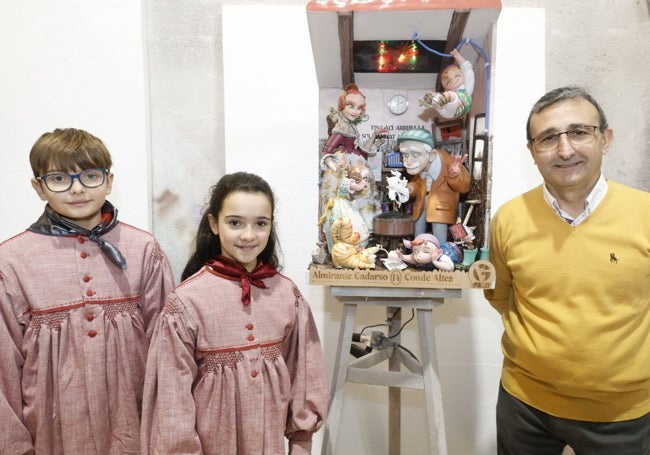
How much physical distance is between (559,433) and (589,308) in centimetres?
43

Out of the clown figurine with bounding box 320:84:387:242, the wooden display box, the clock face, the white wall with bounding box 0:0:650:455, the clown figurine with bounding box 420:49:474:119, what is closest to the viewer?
the wooden display box

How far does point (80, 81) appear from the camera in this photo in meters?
2.26

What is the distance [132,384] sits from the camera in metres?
1.59

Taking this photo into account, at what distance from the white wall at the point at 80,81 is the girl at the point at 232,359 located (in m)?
0.95

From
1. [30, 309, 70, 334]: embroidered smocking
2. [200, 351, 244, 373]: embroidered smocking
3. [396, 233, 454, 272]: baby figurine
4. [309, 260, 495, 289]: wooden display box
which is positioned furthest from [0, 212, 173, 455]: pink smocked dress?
[396, 233, 454, 272]: baby figurine

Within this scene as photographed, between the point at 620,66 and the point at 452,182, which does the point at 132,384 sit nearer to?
the point at 452,182

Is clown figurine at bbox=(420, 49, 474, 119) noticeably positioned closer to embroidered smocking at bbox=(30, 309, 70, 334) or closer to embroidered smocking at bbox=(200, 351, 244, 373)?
embroidered smocking at bbox=(200, 351, 244, 373)

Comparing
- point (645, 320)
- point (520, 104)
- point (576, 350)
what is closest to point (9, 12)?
point (520, 104)

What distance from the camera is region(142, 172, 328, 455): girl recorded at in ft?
4.48

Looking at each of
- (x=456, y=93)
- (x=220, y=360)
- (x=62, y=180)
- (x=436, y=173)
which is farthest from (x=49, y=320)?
(x=456, y=93)

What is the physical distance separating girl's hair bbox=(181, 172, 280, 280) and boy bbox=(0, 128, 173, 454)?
222 mm

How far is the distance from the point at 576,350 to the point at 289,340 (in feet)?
2.89

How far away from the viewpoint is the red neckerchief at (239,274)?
1443 mm

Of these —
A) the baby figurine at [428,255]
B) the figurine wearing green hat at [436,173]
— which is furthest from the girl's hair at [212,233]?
the figurine wearing green hat at [436,173]
